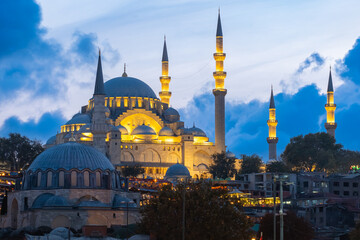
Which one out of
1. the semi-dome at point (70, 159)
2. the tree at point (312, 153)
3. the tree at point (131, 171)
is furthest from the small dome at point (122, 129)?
the semi-dome at point (70, 159)

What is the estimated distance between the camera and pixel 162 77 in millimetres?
115125

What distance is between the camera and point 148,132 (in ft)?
340

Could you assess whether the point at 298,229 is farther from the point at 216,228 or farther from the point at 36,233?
the point at 36,233

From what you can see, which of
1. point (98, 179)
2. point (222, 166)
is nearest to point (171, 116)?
point (222, 166)

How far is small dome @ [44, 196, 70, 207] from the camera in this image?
2174 inches

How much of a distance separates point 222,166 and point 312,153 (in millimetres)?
15866

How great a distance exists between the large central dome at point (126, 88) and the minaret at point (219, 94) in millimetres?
12895

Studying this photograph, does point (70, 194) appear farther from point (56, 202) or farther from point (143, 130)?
point (143, 130)

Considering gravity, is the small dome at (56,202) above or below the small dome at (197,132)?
below

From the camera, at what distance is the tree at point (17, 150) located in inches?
3883

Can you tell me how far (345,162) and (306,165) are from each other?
7983mm

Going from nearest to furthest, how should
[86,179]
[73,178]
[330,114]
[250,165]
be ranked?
[73,178], [86,179], [250,165], [330,114]

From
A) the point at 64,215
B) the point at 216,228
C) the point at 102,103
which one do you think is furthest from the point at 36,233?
the point at 102,103

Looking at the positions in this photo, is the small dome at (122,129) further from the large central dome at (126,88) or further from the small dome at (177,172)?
the small dome at (177,172)
